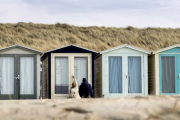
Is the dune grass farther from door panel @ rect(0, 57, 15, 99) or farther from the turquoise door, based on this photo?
the turquoise door

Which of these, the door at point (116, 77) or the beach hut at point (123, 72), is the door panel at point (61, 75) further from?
→ the door at point (116, 77)

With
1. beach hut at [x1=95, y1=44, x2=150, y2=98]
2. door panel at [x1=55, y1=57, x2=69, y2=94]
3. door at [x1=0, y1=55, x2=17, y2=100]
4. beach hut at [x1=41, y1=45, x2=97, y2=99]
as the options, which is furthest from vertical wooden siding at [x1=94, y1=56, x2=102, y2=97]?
door at [x1=0, y1=55, x2=17, y2=100]

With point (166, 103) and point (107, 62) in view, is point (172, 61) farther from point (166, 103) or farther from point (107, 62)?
point (166, 103)

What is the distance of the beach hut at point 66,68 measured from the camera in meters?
19.6

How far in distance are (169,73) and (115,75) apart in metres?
2.27

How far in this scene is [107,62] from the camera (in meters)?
19.8

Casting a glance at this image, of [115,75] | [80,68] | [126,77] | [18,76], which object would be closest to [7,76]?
[18,76]

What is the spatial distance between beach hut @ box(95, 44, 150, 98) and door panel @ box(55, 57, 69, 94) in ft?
4.87

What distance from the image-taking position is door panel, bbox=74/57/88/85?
19.7 m

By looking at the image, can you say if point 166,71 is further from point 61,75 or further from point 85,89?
point 61,75

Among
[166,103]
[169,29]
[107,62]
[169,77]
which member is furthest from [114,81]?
[169,29]

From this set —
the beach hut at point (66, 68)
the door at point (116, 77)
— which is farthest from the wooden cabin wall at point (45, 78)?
the door at point (116, 77)

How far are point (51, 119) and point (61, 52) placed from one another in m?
14.4

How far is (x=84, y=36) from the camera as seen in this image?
50.9 meters
